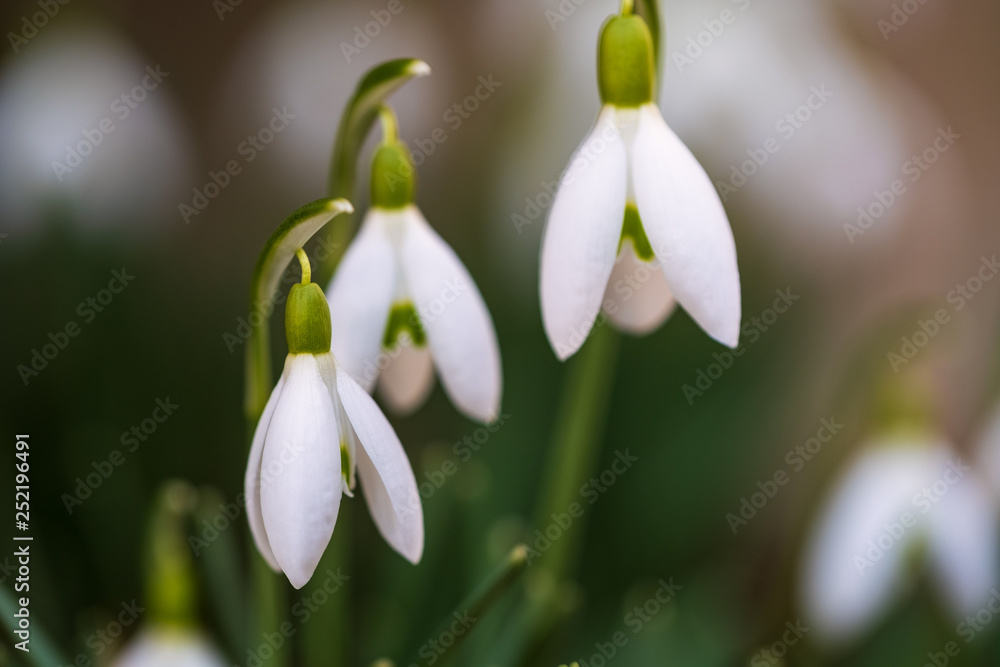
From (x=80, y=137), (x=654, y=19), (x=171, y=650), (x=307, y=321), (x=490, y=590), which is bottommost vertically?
(x=171, y=650)

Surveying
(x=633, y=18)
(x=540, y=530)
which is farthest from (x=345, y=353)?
(x=540, y=530)

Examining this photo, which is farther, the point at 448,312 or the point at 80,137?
the point at 80,137

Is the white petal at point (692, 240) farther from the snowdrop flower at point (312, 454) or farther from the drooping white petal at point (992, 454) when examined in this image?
the drooping white petal at point (992, 454)

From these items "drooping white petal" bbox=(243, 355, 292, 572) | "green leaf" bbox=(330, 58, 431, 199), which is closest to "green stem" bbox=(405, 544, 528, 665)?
"drooping white petal" bbox=(243, 355, 292, 572)

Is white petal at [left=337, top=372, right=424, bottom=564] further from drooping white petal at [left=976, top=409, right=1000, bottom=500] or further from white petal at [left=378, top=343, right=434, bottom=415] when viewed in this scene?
drooping white petal at [left=976, top=409, right=1000, bottom=500]

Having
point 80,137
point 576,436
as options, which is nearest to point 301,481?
point 576,436

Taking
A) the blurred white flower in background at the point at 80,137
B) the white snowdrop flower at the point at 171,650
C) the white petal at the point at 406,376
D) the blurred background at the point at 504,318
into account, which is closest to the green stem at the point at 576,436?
the blurred background at the point at 504,318

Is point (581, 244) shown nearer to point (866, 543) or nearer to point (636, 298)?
point (636, 298)
